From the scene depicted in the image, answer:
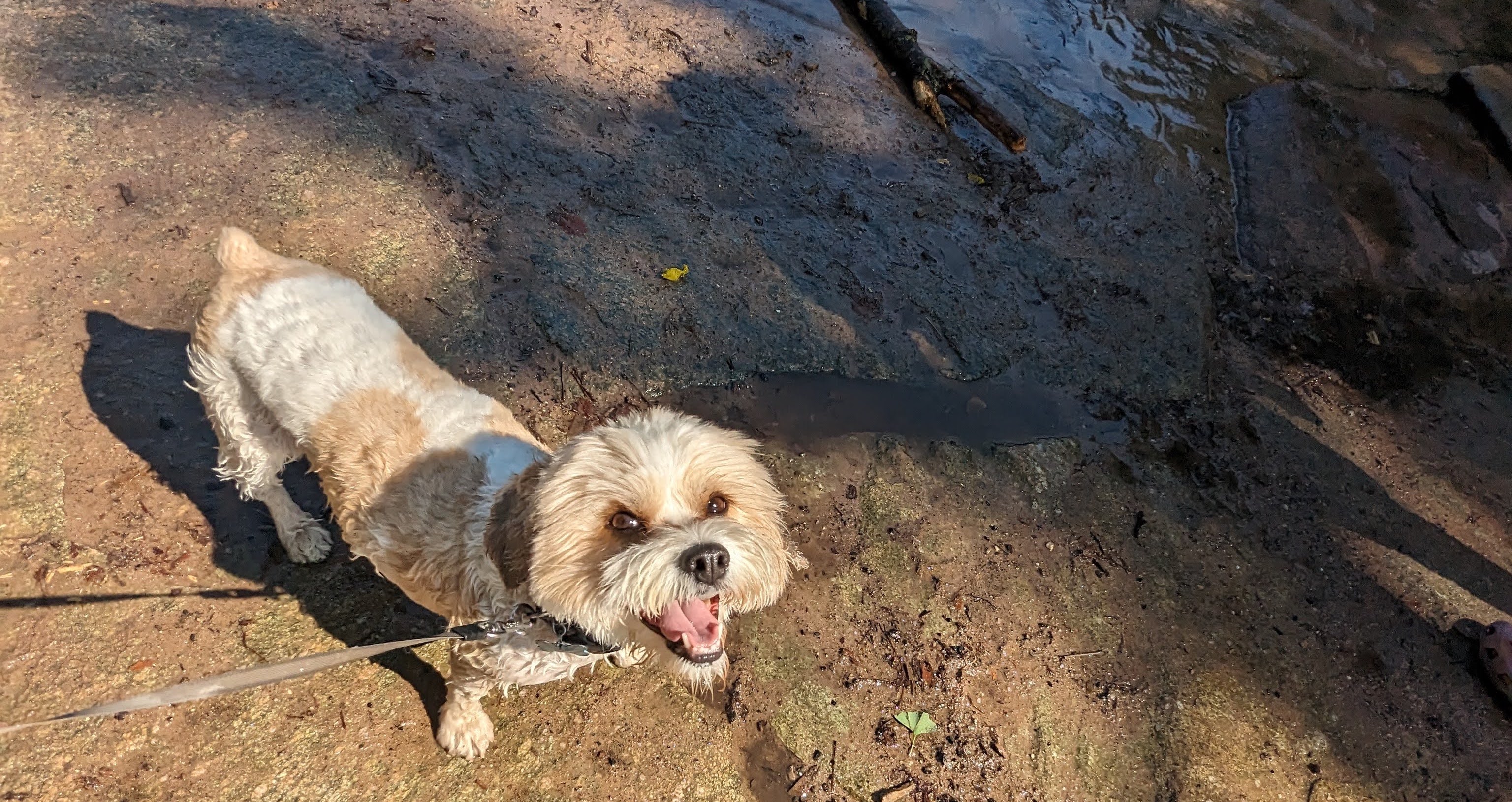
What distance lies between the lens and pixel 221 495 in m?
4.41

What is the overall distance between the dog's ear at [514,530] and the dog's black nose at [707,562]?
59 centimetres

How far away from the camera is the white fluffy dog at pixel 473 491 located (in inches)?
108

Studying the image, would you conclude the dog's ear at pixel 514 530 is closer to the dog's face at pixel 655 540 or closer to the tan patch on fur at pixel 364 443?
the dog's face at pixel 655 540

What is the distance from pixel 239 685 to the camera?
252 cm

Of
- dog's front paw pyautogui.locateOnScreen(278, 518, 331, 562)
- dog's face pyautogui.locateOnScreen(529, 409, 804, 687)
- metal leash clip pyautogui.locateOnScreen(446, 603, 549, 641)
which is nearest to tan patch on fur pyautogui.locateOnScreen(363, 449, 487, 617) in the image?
metal leash clip pyautogui.locateOnScreen(446, 603, 549, 641)

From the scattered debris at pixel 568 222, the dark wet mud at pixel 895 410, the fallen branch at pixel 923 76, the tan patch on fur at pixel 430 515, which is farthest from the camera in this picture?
the fallen branch at pixel 923 76

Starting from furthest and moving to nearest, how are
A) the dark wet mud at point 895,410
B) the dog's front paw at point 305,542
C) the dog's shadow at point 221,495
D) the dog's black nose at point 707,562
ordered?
the dark wet mud at point 895,410, the dog's front paw at point 305,542, the dog's shadow at point 221,495, the dog's black nose at point 707,562

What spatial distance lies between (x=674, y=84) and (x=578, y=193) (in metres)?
2.30

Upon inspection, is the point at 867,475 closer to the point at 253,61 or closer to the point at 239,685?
the point at 239,685

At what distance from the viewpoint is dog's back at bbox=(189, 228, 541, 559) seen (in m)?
3.40

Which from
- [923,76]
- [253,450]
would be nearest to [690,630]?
[253,450]

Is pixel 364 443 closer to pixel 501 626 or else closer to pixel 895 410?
pixel 501 626

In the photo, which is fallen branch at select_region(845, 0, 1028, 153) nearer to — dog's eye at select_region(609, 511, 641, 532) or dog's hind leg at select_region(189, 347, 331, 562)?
dog's eye at select_region(609, 511, 641, 532)

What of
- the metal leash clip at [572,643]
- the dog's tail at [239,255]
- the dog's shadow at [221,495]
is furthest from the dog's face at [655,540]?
the dog's tail at [239,255]
